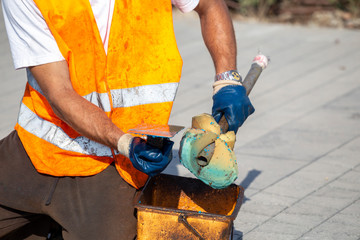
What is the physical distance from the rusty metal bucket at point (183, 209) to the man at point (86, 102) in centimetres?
16

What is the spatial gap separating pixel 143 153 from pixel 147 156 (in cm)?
2

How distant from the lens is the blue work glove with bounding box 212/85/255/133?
2467 mm

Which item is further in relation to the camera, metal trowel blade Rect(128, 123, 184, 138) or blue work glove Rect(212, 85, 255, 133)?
blue work glove Rect(212, 85, 255, 133)

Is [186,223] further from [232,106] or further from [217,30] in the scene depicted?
[217,30]

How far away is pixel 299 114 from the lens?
5.12 metres

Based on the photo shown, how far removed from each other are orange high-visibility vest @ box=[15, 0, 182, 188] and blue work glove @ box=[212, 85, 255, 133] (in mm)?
236

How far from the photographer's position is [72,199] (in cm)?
251

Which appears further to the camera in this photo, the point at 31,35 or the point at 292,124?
the point at 292,124

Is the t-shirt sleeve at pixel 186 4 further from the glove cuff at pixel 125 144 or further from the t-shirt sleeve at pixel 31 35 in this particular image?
the glove cuff at pixel 125 144

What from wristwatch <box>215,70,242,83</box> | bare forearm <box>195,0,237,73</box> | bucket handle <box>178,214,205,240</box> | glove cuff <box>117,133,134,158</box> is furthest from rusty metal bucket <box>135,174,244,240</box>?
bare forearm <box>195,0,237,73</box>

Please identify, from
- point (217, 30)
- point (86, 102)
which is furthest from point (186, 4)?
point (86, 102)

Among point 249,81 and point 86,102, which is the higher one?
point 86,102

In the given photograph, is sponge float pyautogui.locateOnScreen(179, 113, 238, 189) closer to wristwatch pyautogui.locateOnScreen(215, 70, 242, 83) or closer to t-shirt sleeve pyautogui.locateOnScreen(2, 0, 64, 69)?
wristwatch pyautogui.locateOnScreen(215, 70, 242, 83)

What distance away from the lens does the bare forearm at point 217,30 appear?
112 inches
